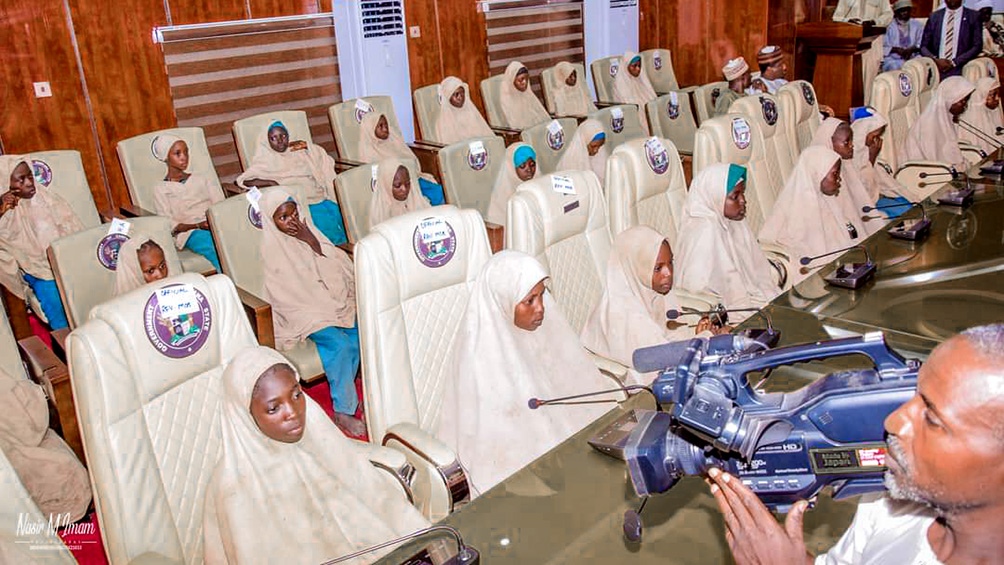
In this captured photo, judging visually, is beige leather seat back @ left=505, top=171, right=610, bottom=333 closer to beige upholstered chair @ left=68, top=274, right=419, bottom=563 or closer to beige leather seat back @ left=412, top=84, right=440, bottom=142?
beige upholstered chair @ left=68, top=274, right=419, bottom=563

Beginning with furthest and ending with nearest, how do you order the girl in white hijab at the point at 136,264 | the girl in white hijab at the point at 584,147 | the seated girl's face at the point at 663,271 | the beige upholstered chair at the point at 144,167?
1. the girl in white hijab at the point at 584,147
2. the beige upholstered chair at the point at 144,167
3. the girl in white hijab at the point at 136,264
4. the seated girl's face at the point at 663,271

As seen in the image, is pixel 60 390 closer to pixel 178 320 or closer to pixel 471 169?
pixel 178 320

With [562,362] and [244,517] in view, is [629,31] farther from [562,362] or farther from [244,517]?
[244,517]

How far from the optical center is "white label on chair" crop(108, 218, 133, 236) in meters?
3.08

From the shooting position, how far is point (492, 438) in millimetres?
2307

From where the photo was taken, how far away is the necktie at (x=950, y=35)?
7129 millimetres

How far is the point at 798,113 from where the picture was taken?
200 inches

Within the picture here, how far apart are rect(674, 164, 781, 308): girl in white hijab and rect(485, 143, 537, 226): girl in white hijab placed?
1058 mm

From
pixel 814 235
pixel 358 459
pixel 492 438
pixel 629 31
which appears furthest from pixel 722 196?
pixel 629 31

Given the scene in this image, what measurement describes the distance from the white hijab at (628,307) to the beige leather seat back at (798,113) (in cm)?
258

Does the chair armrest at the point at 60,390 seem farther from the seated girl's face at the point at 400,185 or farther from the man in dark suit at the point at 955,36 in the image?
the man in dark suit at the point at 955,36

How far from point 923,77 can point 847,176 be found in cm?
207

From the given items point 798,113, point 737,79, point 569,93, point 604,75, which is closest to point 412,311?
point 798,113

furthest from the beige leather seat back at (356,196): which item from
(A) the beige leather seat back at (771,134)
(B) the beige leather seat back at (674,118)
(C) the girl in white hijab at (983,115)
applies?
(C) the girl in white hijab at (983,115)
